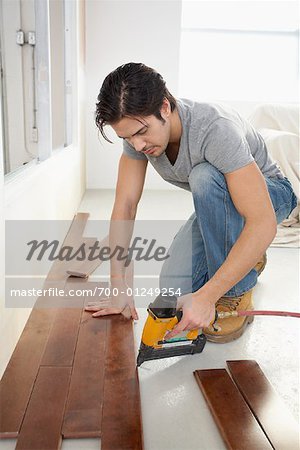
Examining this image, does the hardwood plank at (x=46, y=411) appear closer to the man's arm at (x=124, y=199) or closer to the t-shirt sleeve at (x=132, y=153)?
the man's arm at (x=124, y=199)

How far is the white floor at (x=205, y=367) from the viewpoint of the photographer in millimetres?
1039

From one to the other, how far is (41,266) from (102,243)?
617 millimetres

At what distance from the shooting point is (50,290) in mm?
1827

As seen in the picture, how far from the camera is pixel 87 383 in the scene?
1217mm

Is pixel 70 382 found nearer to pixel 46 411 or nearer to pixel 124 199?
pixel 46 411

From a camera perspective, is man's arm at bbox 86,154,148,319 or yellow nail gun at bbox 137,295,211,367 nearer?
yellow nail gun at bbox 137,295,211,367

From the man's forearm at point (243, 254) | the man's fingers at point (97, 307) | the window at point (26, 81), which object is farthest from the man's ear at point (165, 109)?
the window at point (26, 81)

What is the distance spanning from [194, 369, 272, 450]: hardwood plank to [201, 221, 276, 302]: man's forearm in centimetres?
27

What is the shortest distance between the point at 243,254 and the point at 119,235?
21.3 inches

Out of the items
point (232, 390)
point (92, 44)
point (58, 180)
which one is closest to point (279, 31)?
point (92, 44)

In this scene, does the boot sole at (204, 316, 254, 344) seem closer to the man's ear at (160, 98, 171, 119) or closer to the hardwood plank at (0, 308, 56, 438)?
the hardwood plank at (0, 308, 56, 438)

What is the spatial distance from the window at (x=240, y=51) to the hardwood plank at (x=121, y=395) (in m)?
3.60

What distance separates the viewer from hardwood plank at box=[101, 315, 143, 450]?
101 cm

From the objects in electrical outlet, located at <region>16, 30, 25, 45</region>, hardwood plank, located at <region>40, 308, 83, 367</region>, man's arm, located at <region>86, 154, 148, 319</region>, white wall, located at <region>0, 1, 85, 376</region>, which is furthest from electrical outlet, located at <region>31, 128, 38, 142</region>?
hardwood plank, located at <region>40, 308, 83, 367</region>
